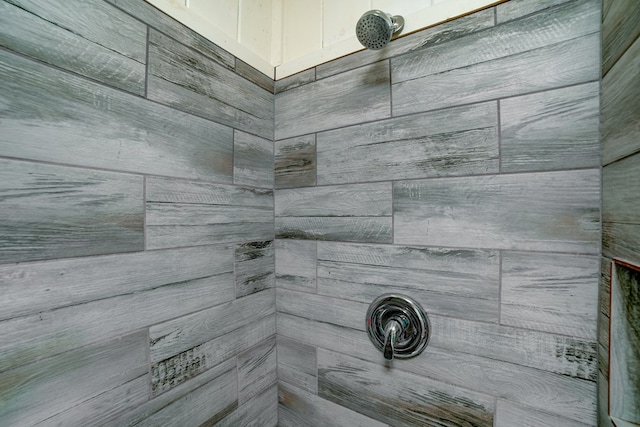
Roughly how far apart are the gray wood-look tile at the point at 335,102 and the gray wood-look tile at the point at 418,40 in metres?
0.03

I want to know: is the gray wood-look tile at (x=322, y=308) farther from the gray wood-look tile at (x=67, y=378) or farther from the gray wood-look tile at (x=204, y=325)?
the gray wood-look tile at (x=67, y=378)

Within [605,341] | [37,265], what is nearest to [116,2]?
[37,265]

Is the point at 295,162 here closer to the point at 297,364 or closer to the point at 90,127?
the point at 90,127

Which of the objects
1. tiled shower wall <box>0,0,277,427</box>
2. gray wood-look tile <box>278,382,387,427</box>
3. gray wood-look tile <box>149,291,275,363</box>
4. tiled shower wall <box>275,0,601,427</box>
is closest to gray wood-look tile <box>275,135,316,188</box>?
tiled shower wall <box>275,0,601,427</box>

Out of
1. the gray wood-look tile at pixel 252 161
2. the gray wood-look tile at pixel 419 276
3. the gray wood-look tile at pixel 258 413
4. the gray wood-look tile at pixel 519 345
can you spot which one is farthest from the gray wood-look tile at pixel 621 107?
the gray wood-look tile at pixel 258 413

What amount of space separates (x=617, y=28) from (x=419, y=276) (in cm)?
70

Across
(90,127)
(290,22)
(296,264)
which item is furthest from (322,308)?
(290,22)

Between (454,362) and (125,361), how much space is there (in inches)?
34.5

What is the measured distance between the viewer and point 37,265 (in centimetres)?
55

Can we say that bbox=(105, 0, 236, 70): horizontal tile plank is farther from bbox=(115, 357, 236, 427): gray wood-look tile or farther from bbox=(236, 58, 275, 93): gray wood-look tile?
bbox=(115, 357, 236, 427): gray wood-look tile

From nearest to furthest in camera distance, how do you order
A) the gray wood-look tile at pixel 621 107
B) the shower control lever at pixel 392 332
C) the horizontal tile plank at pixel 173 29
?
1. the gray wood-look tile at pixel 621 107
2. the horizontal tile plank at pixel 173 29
3. the shower control lever at pixel 392 332

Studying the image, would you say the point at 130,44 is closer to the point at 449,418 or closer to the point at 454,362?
the point at 454,362

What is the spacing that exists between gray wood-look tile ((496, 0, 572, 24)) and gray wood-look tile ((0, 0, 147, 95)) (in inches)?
36.8

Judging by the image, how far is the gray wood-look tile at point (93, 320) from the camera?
529 mm
